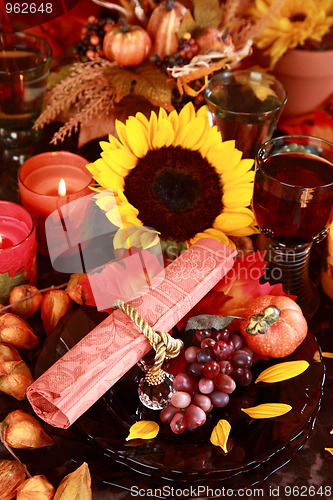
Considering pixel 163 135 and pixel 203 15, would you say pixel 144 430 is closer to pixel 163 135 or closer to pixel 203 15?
pixel 163 135

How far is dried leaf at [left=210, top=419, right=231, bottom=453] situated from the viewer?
1.39ft

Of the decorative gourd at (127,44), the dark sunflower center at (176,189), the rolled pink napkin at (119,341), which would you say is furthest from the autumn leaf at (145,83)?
the rolled pink napkin at (119,341)

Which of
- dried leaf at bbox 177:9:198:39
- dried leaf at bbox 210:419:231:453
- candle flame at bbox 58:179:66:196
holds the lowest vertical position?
dried leaf at bbox 210:419:231:453

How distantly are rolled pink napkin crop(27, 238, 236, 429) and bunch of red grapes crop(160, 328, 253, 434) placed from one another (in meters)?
0.04

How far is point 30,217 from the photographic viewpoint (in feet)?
1.81

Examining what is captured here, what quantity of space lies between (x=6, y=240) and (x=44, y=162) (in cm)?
12

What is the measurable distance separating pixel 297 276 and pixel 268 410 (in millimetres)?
188

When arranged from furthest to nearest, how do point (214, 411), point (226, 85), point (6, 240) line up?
point (226, 85) → point (6, 240) → point (214, 411)

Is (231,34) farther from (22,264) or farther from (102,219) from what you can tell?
(22,264)

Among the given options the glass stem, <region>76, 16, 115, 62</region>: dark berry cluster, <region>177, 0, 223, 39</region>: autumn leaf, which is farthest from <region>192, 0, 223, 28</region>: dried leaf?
the glass stem

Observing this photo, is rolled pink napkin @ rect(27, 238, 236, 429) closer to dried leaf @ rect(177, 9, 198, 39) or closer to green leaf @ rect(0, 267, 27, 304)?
green leaf @ rect(0, 267, 27, 304)

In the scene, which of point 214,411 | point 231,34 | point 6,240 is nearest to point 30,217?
point 6,240

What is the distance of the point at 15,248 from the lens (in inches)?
20.1

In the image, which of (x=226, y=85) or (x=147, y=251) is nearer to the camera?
(x=147, y=251)
